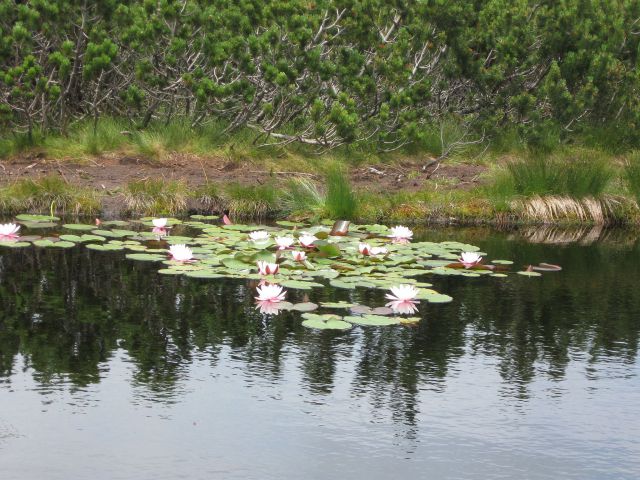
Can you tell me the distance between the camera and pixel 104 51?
12.2 meters

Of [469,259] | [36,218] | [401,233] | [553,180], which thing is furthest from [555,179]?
[36,218]

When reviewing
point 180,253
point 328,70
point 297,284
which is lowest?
point 297,284

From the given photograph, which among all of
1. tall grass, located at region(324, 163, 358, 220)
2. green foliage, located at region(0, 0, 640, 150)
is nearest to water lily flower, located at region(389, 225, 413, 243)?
tall grass, located at region(324, 163, 358, 220)

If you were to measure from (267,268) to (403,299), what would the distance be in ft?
4.01

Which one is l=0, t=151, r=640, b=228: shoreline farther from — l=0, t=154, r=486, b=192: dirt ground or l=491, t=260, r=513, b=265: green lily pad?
l=491, t=260, r=513, b=265: green lily pad

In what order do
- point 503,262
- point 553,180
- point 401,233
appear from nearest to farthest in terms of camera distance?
1. point 503,262
2. point 401,233
3. point 553,180

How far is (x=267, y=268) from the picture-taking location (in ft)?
24.7

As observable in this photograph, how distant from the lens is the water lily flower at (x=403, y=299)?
6.65m

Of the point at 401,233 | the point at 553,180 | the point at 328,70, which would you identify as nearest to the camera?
the point at 401,233

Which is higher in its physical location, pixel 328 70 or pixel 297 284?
pixel 328 70

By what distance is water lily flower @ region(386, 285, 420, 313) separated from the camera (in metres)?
6.65

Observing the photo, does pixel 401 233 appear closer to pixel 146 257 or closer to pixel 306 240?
pixel 306 240

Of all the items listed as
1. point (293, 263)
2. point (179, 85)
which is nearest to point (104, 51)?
point (179, 85)

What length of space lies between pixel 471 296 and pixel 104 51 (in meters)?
6.32
